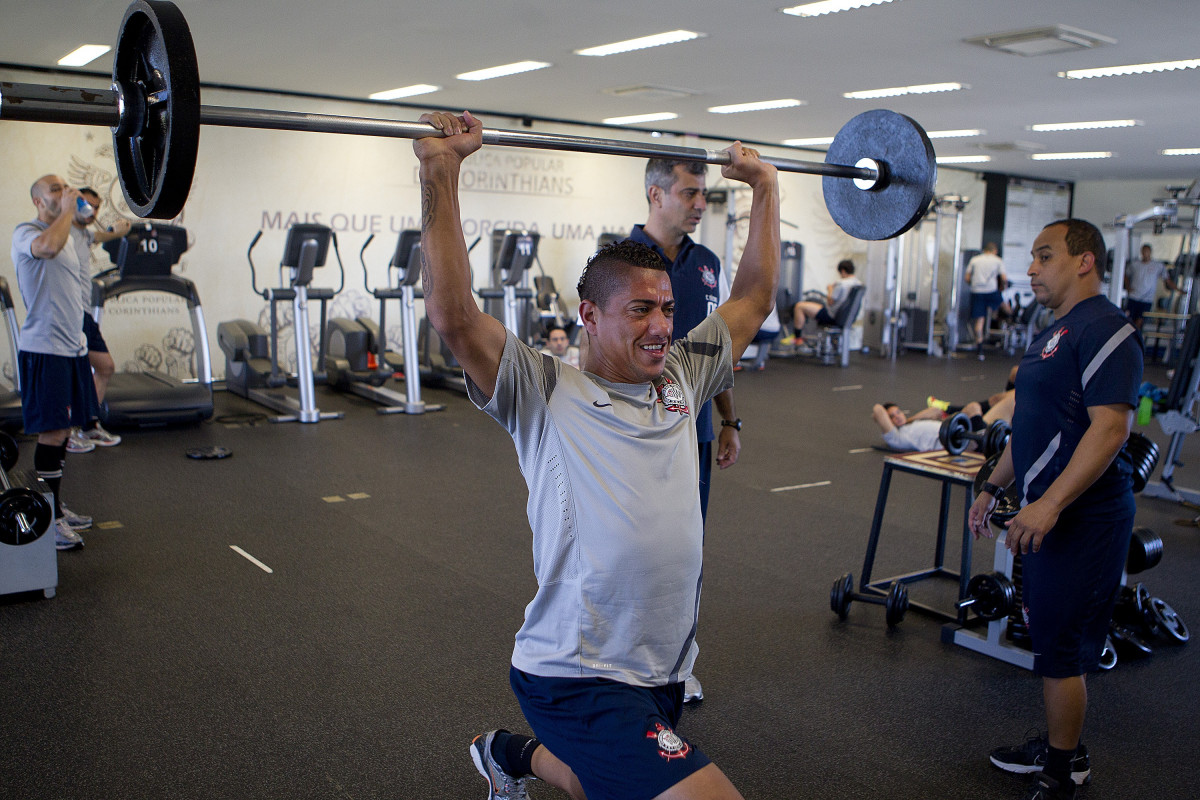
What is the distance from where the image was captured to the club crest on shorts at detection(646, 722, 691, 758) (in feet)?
4.24

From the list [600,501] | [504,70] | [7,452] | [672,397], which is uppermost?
[504,70]

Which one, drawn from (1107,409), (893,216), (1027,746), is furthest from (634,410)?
(1027,746)

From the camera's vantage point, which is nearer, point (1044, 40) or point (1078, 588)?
point (1078, 588)

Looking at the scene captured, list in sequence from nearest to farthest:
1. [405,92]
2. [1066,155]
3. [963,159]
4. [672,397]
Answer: [672,397] → [405,92] → [1066,155] → [963,159]

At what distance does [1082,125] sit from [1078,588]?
27.8ft

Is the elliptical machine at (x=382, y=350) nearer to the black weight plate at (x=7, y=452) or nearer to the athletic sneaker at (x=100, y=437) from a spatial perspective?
the athletic sneaker at (x=100, y=437)

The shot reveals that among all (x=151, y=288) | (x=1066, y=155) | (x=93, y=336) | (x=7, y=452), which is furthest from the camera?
(x=1066, y=155)

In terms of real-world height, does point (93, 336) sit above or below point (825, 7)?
below

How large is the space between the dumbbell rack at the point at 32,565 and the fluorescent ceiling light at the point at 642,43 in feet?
13.9

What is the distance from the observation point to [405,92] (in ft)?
26.3

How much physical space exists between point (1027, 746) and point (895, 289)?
9.81m

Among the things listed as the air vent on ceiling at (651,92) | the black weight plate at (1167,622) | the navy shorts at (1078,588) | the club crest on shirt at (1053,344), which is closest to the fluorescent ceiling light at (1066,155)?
the air vent on ceiling at (651,92)

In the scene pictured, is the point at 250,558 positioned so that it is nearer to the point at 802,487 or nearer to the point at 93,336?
the point at 93,336

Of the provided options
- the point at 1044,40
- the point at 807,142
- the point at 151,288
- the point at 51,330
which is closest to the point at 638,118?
the point at 807,142
